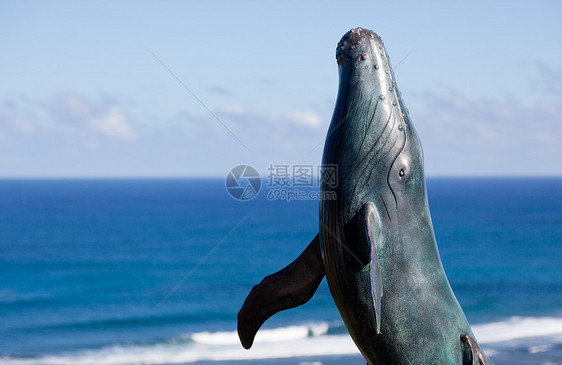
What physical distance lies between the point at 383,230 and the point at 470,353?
1342mm

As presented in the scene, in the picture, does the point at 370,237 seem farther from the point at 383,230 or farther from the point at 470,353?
the point at 470,353

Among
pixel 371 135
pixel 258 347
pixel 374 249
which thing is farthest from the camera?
pixel 258 347

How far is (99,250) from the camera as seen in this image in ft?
205

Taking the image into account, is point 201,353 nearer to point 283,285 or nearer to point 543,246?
point 283,285

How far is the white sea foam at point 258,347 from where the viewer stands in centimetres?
2772

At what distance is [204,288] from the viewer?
46.4 meters

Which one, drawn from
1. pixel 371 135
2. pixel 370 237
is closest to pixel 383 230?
pixel 370 237

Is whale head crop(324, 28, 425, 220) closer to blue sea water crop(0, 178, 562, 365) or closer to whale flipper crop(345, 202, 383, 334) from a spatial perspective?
whale flipper crop(345, 202, 383, 334)

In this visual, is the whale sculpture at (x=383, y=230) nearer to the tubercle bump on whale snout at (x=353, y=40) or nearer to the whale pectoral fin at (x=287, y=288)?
the tubercle bump on whale snout at (x=353, y=40)

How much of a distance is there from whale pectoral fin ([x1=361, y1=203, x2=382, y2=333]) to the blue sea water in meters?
21.0

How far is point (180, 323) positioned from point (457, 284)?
2016 cm

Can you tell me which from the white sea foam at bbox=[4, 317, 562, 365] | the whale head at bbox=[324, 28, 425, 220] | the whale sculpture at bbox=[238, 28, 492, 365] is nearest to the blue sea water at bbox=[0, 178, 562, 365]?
the white sea foam at bbox=[4, 317, 562, 365]

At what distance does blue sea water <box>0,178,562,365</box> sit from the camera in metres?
29.4

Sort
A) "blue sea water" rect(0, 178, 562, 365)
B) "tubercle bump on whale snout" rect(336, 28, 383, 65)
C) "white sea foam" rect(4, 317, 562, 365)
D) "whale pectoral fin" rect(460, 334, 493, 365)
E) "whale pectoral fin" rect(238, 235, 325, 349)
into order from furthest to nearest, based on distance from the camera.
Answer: "blue sea water" rect(0, 178, 562, 365) → "white sea foam" rect(4, 317, 562, 365) → "whale pectoral fin" rect(238, 235, 325, 349) → "tubercle bump on whale snout" rect(336, 28, 383, 65) → "whale pectoral fin" rect(460, 334, 493, 365)
